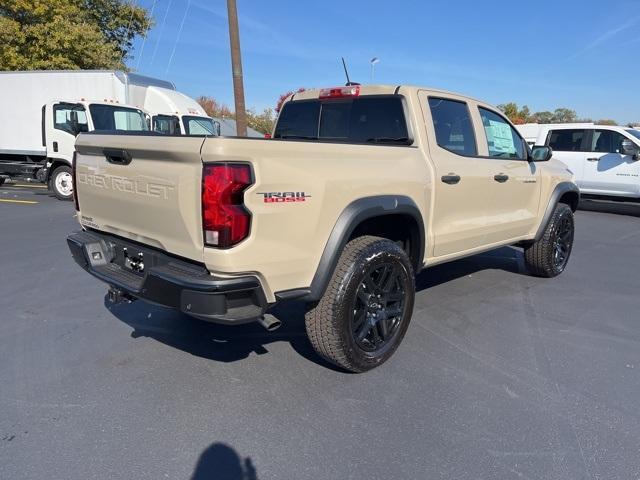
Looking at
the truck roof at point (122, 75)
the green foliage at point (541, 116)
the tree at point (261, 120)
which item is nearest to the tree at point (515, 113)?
the green foliage at point (541, 116)

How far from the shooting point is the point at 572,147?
1143cm

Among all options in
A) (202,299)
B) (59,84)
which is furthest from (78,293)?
(59,84)

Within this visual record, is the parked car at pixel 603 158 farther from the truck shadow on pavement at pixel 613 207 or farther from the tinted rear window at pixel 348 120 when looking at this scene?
the tinted rear window at pixel 348 120

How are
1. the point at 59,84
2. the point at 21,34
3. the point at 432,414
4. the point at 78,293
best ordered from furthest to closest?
1. the point at 21,34
2. the point at 59,84
3. the point at 78,293
4. the point at 432,414

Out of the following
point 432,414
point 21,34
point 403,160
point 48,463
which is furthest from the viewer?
point 21,34

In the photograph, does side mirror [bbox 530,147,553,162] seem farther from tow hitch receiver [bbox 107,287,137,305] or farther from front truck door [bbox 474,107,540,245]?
tow hitch receiver [bbox 107,287,137,305]

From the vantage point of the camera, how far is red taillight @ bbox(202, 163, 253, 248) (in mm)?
2301

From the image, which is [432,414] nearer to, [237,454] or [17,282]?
[237,454]

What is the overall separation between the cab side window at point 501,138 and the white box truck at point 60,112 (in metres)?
10.00

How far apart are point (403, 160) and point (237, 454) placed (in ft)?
6.80

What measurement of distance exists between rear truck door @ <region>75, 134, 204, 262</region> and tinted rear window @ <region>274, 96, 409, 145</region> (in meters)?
1.50

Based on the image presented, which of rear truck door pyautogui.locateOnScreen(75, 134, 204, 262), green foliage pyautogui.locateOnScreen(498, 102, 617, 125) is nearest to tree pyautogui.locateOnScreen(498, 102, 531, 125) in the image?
green foliage pyautogui.locateOnScreen(498, 102, 617, 125)

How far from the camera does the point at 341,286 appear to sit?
9.28ft

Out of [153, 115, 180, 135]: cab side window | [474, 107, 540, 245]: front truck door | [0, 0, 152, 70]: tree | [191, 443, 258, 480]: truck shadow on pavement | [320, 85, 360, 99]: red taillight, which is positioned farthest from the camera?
[0, 0, 152, 70]: tree
